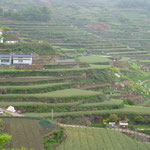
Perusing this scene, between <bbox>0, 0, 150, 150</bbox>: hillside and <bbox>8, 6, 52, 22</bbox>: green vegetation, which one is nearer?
<bbox>0, 0, 150, 150</bbox>: hillside

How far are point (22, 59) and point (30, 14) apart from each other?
2680cm

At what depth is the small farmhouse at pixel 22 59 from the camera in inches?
1486

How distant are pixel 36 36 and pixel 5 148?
36330mm

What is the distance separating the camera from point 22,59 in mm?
38031

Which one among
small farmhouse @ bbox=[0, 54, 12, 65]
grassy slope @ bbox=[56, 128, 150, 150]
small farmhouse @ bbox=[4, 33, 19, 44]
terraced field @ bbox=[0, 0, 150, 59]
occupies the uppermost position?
terraced field @ bbox=[0, 0, 150, 59]

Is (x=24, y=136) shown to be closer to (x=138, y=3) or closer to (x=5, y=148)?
(x=5, y=148)

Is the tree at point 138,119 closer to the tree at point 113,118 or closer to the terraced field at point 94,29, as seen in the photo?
the tree at point 113,118

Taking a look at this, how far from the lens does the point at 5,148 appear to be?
794 inches

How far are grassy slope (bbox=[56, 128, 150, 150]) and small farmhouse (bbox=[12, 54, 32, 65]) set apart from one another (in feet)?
48.4

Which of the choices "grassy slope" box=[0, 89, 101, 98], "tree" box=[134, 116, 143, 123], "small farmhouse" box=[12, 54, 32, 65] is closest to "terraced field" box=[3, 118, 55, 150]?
"grassy slope" box=[0, 89, 101, 98]

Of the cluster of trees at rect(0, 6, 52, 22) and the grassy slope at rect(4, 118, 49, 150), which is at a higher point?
the cluster of trees at rect(0, 6, 52, 22)

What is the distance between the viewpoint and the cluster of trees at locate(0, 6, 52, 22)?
60.9 metres

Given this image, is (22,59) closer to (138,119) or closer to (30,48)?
(30,48)

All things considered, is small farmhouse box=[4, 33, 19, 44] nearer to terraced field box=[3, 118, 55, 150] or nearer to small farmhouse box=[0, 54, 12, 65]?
small farmhouse box=[0, 54, 12, 65]
